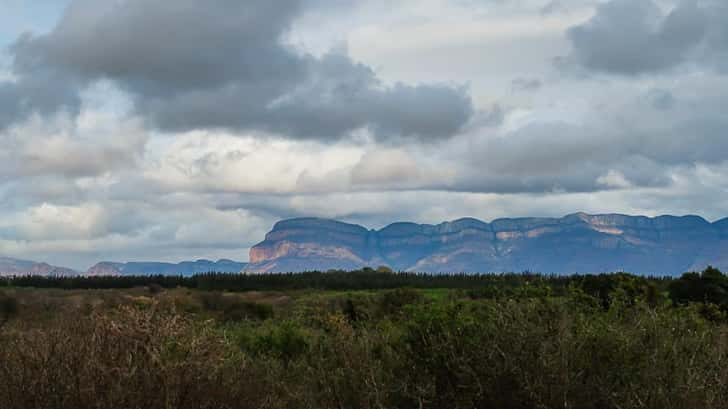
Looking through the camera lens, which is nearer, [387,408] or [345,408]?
[387,408]

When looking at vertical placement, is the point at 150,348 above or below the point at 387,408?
above

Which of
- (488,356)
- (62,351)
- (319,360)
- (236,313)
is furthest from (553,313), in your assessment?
(236,313)

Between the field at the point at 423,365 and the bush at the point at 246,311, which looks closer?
the field at the point at 423,365

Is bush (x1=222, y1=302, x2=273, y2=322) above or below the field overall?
below

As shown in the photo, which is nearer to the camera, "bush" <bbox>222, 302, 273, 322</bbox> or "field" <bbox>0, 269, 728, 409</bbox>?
"field" <bbox>0, 269, 728, 409</bbox>

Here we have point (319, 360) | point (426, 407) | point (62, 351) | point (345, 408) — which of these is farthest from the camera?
point (319, 360)

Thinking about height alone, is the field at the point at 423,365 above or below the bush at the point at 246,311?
above

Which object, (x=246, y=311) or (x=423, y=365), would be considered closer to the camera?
(x=423, y=365)

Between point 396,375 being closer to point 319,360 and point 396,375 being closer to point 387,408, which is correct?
point 387,408

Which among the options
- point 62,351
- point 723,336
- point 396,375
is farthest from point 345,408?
point 723,336

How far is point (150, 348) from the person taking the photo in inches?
331

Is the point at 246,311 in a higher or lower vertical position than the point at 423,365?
lower

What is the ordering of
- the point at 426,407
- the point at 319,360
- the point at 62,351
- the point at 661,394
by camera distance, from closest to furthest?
the point at 661,394
the point at 62,351
the point at 426,407
the point at 319,360

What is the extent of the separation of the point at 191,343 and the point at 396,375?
269cm
